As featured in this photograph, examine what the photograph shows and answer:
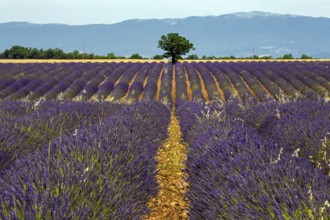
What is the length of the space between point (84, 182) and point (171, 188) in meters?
2.89

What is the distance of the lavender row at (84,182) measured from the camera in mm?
2488

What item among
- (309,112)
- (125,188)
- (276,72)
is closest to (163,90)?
(276,72)

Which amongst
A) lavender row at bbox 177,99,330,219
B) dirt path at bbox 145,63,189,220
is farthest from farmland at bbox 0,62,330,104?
lavender row at bbox 177,99,330,219

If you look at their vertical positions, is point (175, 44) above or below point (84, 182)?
above

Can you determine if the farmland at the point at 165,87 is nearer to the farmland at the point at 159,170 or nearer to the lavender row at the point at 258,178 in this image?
the farmland at the point at 159,170

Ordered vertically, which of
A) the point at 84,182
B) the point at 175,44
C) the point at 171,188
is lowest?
the point at 171,188

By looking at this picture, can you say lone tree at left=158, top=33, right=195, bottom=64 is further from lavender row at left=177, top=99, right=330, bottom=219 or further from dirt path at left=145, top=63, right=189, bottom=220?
lavender row at left=177, top=99, right=330, bottom=219

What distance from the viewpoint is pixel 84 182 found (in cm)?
299

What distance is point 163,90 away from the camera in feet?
66.8

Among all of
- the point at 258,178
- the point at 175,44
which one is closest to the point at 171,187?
the point at 258,178

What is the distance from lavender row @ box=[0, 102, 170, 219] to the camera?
8.16ft

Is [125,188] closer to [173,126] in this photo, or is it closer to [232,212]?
[232,212]

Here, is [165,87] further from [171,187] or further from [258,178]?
[258,178]

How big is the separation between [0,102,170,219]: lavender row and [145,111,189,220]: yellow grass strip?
417 millimetres
